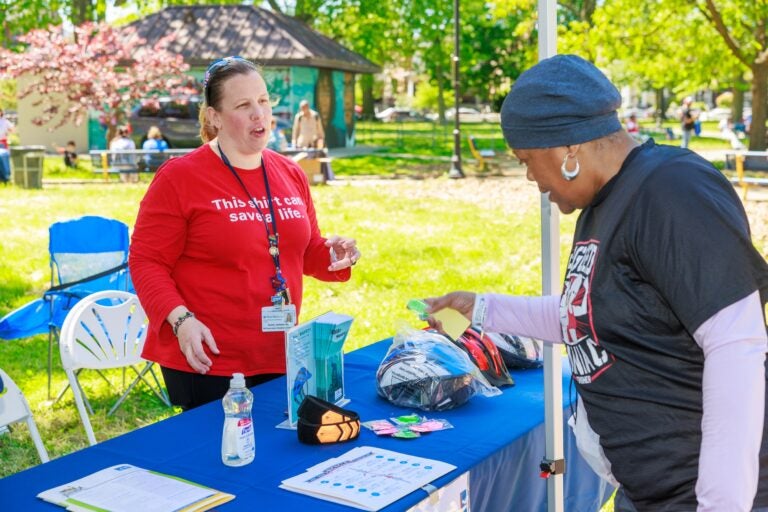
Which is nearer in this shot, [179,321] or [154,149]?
[179,321]

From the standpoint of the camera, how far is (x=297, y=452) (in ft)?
7.32

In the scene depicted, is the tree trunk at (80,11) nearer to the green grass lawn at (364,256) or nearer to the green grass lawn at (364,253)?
the green grass lawn at (364,253)

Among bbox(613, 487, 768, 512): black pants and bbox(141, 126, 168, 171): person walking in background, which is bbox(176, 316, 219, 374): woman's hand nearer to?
bbox(613, 487, 768, 512): black pants

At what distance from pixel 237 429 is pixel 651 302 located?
3.44 feet

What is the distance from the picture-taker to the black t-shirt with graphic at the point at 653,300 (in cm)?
145

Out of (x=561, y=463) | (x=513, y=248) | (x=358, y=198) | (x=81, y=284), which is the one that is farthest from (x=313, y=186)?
(x=561, y=463)

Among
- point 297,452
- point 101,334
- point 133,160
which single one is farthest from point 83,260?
point 133,160

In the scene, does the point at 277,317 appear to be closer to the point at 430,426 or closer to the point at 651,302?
the point at 430,426

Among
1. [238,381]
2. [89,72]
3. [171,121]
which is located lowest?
[238,381]

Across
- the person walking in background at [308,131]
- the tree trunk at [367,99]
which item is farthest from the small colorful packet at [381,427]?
the tree trunk at [367,99]

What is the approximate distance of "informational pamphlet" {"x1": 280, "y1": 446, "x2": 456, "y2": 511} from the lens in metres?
1.93

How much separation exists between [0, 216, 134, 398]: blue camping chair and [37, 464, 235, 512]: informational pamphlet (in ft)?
11.7

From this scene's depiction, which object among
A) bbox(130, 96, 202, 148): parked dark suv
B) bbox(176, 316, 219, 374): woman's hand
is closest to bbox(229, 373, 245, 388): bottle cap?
bbox(176, 316, 219, 374): woman's hand

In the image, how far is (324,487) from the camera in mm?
1972
